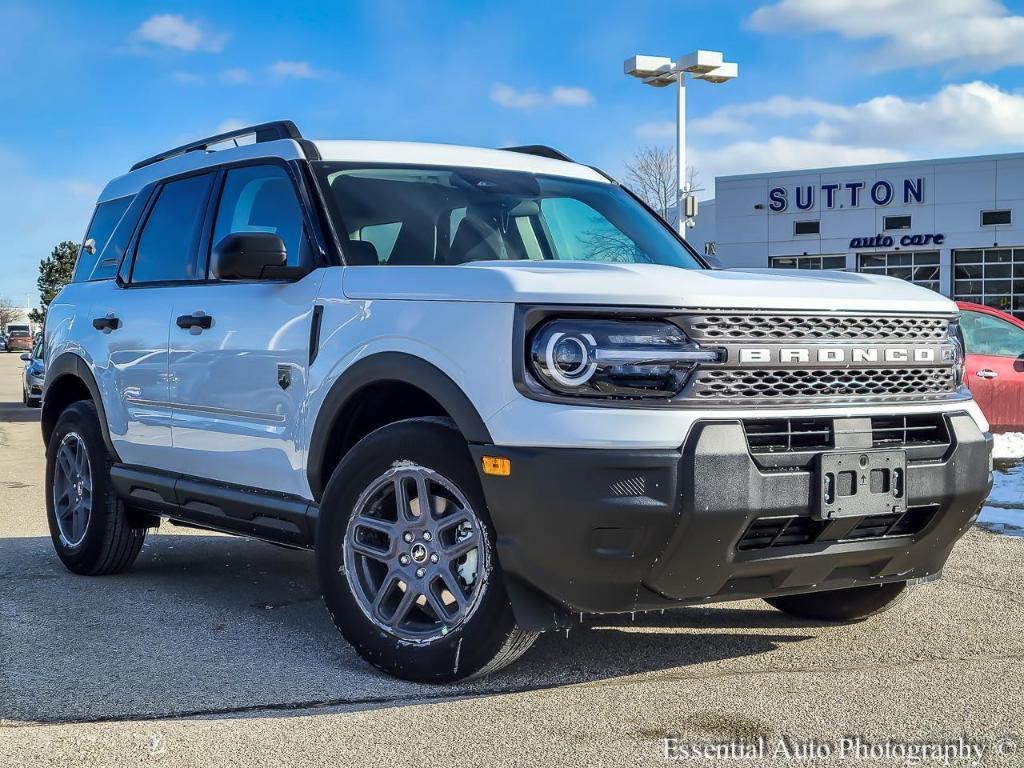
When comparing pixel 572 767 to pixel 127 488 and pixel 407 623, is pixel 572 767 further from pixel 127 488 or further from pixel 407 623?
pixel 127 488

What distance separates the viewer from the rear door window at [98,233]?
6.88 m

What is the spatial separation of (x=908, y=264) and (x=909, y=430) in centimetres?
4221

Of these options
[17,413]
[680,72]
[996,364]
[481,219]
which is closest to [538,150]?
[481,219]

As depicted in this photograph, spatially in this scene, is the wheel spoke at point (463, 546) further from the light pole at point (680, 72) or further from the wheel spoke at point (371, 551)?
the light pole at point (680, 72)

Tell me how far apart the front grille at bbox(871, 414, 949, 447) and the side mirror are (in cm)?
223

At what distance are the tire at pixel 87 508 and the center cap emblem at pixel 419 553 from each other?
2.67 meters

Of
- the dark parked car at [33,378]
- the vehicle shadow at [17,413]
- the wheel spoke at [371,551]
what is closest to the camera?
the wheel spoke at [371,551]

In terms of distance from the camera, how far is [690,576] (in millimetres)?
3873

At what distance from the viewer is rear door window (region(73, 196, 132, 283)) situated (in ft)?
22.6

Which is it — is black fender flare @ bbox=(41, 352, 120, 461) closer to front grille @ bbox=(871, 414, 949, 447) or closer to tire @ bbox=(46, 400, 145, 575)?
tire @ bbox=(46, 400, 145, 575)

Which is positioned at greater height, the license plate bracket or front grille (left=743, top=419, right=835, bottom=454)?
front grille (left=743, top=419, right=835, bottom=454)

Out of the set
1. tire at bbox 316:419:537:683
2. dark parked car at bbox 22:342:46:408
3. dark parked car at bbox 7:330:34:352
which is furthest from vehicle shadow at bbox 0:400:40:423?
dark parked car at bbox 7:330:34:352

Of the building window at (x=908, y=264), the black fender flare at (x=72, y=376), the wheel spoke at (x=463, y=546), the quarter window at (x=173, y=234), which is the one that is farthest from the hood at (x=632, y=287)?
the building window at (x=908, y=264)

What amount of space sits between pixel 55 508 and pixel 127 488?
95 centimetres
